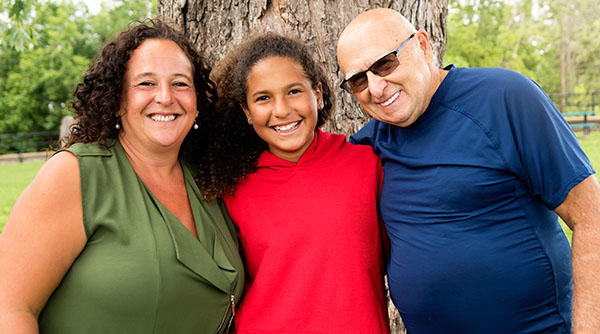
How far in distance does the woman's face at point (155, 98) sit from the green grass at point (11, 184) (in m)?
7.37

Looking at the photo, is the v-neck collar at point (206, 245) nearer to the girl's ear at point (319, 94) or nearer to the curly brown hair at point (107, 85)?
the curly brown hair at point (107, 85)

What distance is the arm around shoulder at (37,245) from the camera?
2.04 metres

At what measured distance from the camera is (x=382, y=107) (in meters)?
2.49

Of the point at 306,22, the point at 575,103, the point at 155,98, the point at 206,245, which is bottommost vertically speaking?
the point at 575,103

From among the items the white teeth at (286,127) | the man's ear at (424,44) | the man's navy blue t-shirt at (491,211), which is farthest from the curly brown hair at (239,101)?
the man's navy blue t-shirt at (491,211)

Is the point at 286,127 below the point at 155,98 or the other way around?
below

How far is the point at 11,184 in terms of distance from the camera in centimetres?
1505

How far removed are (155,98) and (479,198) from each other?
61.2 inches

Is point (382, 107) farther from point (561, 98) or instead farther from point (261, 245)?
point (561, 98)

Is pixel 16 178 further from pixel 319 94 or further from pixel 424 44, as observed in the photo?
pixel 424 44

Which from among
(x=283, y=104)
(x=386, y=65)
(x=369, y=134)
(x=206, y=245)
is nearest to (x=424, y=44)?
(x=386, y=65)

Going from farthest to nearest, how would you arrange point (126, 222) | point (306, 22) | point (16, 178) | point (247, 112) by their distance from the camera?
point (16, 178) → point (306, 22) → point (247, 112) → point (126, 222)

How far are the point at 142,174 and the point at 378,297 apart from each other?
51.6 inches

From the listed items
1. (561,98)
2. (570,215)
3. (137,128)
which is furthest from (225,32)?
(561,98)
